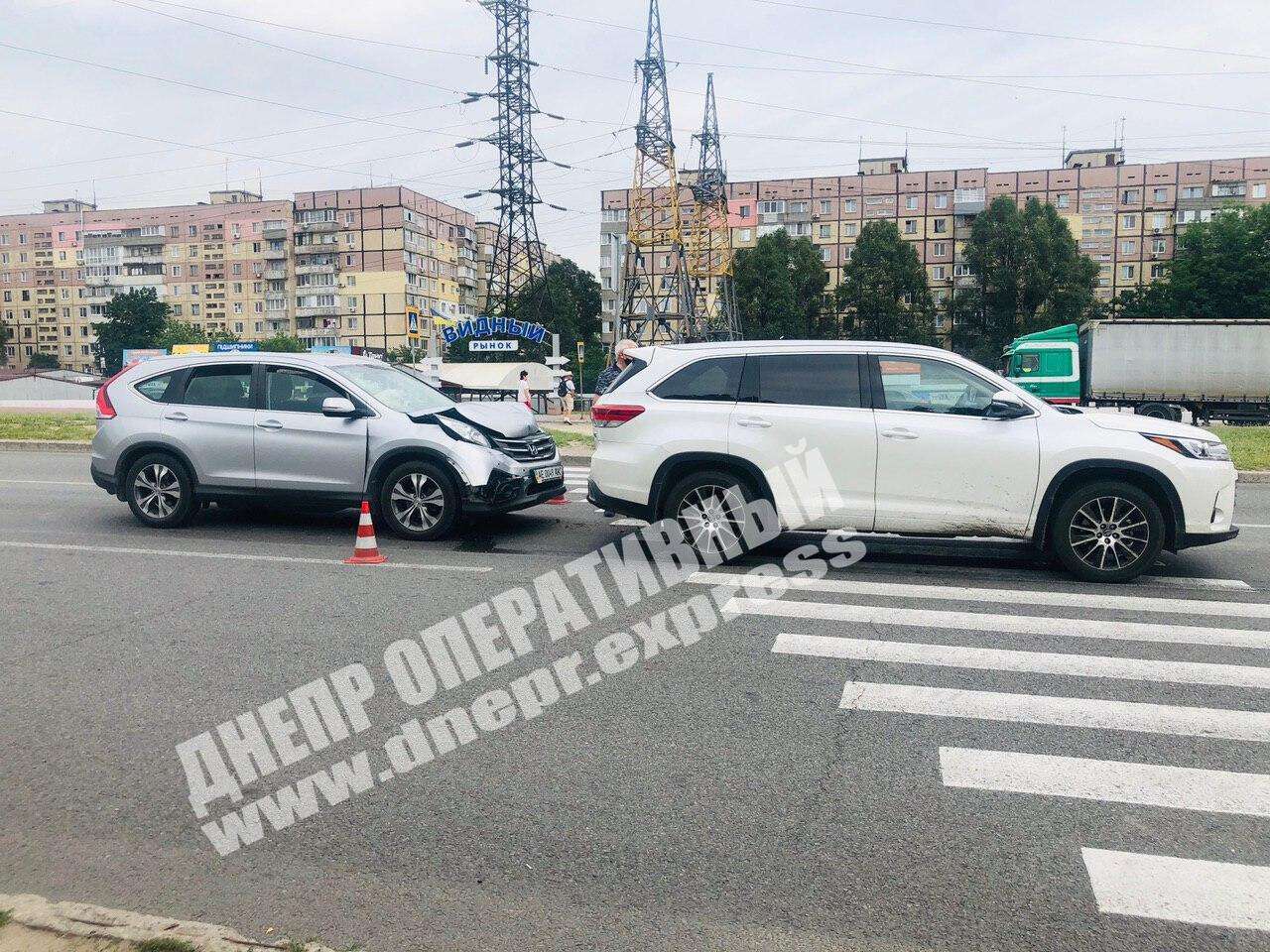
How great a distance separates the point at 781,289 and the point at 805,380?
230 feet

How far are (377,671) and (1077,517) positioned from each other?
5.25 meters

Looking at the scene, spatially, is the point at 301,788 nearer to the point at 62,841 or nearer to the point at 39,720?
the point at 62,841

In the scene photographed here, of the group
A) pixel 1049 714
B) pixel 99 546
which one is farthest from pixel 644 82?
pixel 1049 714

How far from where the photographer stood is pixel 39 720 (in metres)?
4.78

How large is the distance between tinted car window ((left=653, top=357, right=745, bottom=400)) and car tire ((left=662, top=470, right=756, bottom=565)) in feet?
2.16

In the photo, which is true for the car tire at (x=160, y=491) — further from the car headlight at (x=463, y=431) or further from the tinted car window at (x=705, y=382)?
the tinted car window at (x=705, y=382)

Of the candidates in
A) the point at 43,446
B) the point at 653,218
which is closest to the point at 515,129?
the point at 653,218

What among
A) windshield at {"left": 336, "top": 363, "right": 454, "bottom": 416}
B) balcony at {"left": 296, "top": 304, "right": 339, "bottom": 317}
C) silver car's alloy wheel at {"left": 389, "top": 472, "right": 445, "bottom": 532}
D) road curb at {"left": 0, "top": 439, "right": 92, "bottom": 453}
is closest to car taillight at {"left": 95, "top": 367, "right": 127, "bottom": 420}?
windshield at {"left": 336, "top": 363, "right": 454, "bottom": 416}

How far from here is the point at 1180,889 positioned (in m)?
3.26

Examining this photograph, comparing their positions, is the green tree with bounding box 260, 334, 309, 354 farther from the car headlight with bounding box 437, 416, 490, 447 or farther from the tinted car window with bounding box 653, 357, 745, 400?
the tinted car window with bounding box 653, 357, 745, 400

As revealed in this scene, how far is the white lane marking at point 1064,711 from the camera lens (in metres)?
4.66

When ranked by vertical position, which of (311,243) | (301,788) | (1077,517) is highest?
(311,243)

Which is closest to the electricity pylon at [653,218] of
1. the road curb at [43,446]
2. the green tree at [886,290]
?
the green tree at [886,290]

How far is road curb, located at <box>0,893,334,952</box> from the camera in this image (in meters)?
2.77
